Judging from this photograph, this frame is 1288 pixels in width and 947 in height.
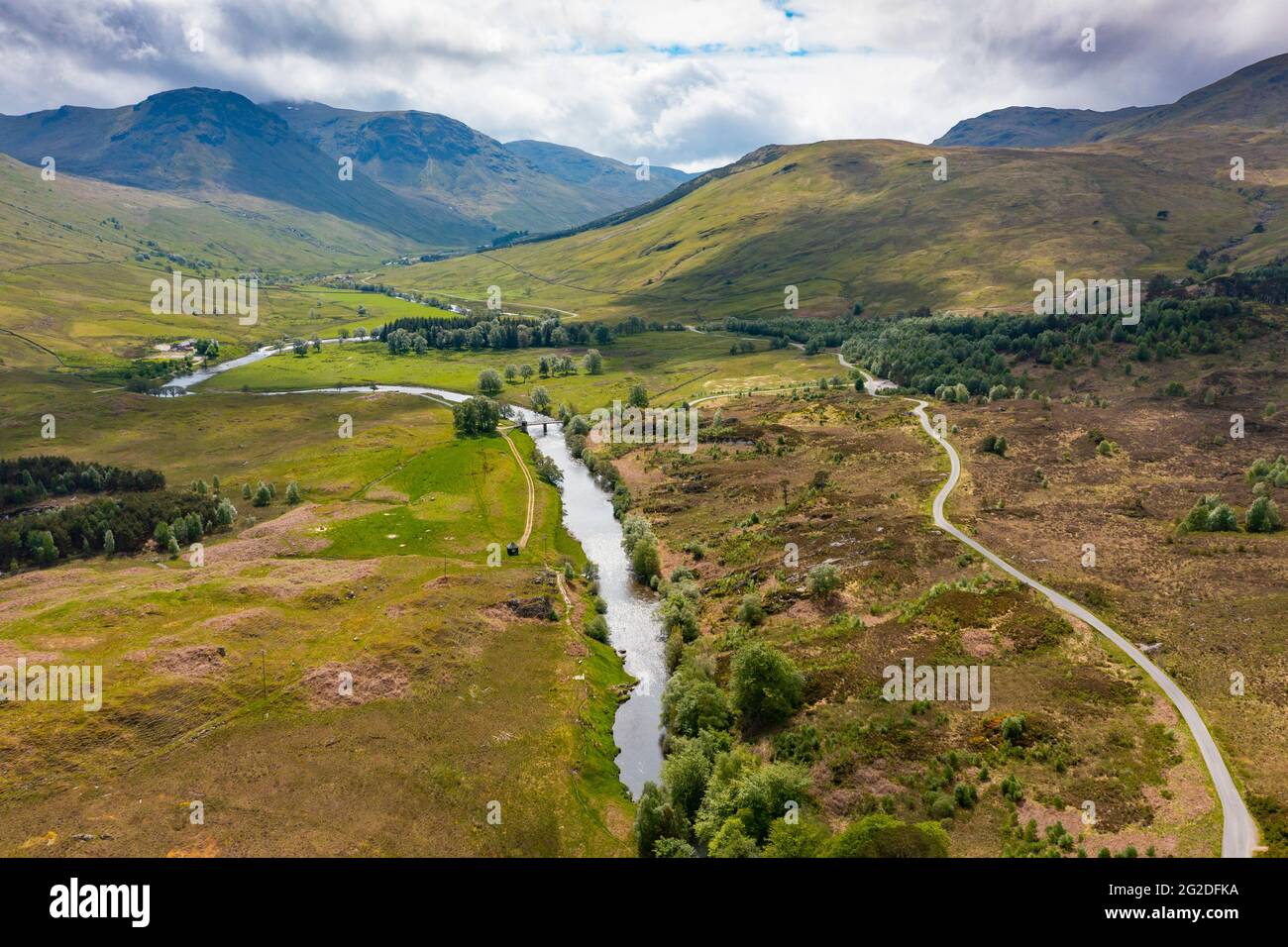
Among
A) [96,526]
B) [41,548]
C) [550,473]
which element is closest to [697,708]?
[550,473]

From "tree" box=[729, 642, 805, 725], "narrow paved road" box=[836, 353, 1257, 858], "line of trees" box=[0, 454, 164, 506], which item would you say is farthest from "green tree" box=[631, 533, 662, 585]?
"line of trees" box=[0, 454, 164, 506]

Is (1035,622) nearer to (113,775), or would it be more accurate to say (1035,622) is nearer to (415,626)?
(415,626)

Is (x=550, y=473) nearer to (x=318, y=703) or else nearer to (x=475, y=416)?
(x=475, y=416)

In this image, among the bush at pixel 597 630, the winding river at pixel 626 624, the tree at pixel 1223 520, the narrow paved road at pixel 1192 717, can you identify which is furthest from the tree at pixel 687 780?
the tree at pixel 1223 520
